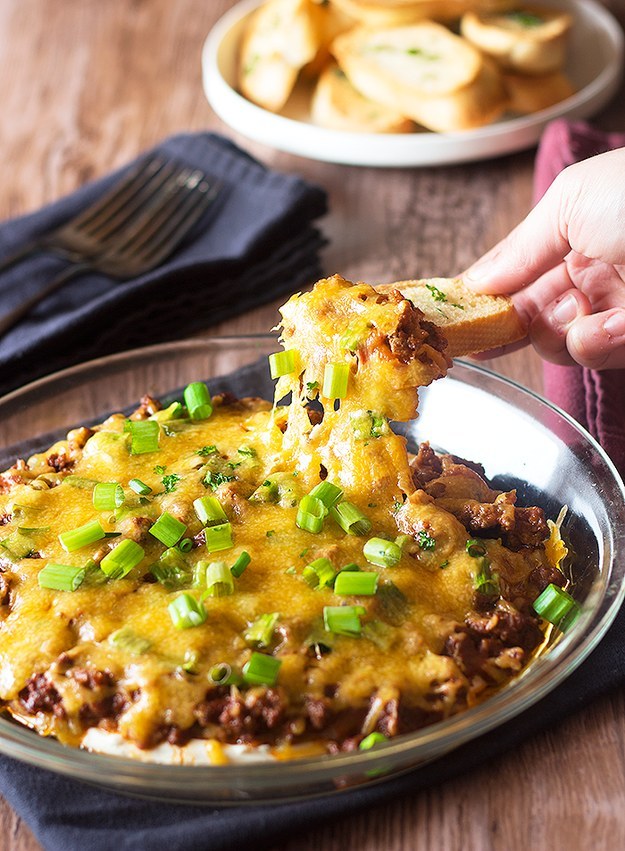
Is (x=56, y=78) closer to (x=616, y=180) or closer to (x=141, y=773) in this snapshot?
(x=616, y=180)

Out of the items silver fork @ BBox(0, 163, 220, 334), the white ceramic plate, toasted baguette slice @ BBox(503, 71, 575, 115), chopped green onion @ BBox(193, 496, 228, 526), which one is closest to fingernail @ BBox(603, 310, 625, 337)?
chopped green onion @ BBox(193, 496, 228, 526)

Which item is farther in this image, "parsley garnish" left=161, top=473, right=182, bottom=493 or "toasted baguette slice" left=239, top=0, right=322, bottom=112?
"toasted baguette slice" left=239, top=0, right=322, bottom=112

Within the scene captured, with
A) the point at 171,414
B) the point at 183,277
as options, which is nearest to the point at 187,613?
the point at 171,414

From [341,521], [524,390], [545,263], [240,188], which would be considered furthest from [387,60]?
[341,521]

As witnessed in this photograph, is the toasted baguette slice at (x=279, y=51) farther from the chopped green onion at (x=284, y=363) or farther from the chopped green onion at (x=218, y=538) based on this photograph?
the chopped green onion at (x=218, y=538)

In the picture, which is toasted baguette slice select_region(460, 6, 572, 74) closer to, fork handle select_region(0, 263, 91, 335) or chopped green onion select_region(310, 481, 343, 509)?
fork handle select_region(0, 263, 91, 335)
